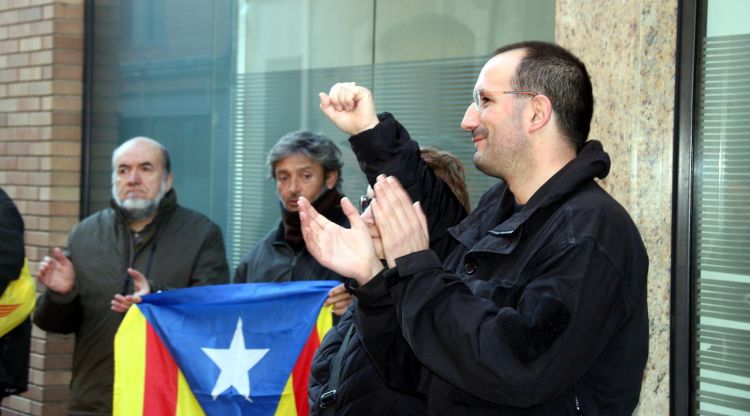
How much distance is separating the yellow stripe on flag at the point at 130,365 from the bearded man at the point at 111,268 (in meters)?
0.40

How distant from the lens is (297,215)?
5.27 m

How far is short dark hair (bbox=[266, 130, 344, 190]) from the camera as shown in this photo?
5410mm

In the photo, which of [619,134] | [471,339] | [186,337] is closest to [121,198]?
[186,337]

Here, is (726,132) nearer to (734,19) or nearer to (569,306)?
(734,19)

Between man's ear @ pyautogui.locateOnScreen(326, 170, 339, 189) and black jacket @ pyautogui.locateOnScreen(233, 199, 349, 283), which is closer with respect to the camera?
black jacket @ pyautogui.locateOnScreen(233, 199, 349, 283)

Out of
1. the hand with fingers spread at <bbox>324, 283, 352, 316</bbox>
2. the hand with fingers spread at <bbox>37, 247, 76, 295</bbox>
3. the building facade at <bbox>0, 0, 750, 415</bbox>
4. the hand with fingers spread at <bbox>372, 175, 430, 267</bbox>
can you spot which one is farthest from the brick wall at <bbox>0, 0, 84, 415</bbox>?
the hand with fingers spread at <bbox>372, 175, 430, 267</bbox>

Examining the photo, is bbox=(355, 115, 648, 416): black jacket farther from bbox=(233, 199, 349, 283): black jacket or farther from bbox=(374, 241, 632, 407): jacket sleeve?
bbox=(233, 199, 349, 283): black jacket

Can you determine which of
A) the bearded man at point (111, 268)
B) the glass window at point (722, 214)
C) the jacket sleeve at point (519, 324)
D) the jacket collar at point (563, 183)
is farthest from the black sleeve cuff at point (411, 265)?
the bearded man at point (111, 268)

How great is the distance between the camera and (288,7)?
6762mm

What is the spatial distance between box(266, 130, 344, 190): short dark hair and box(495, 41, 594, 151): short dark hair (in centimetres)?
255

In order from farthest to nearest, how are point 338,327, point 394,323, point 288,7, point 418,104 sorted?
point 288,7
point 418,104
point 338,327
point 394,323

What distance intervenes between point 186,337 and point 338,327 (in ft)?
4.76

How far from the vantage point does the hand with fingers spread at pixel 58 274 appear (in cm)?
553

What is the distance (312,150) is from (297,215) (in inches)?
13.7
